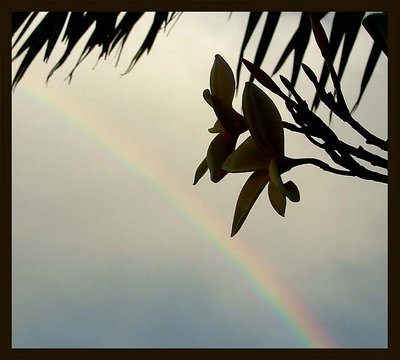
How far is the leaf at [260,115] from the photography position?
0.39 m

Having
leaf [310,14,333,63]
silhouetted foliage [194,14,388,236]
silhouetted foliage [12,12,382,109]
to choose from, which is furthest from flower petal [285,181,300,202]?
silhouetted foliage [12,12,382,109]

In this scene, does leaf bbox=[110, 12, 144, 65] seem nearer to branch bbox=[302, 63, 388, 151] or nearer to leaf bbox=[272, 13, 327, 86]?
leaf bbox=[272, 13, 327, 86]

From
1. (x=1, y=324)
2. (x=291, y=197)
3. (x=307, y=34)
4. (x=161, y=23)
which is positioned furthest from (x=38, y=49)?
(x=291, y=197)

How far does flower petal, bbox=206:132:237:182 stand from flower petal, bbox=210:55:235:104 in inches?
1.1

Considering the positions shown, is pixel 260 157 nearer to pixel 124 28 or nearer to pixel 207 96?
pixel 207 96

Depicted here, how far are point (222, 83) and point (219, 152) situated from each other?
0.17ft

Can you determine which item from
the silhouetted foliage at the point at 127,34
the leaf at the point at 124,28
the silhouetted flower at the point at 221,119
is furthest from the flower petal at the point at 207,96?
the leaf at the point at 124,28

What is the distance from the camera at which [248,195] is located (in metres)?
0.42

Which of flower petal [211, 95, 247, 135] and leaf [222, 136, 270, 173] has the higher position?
flower petal [211, 95, 247, 135]

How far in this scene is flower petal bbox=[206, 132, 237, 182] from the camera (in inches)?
16.6

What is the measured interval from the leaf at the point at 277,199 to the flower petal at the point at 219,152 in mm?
37

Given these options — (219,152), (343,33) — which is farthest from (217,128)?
(343,33)

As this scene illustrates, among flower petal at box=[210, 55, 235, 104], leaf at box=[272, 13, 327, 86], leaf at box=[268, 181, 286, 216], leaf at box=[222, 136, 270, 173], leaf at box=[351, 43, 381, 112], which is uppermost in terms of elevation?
A: leaf at box=[272, 13, 327, 86]
